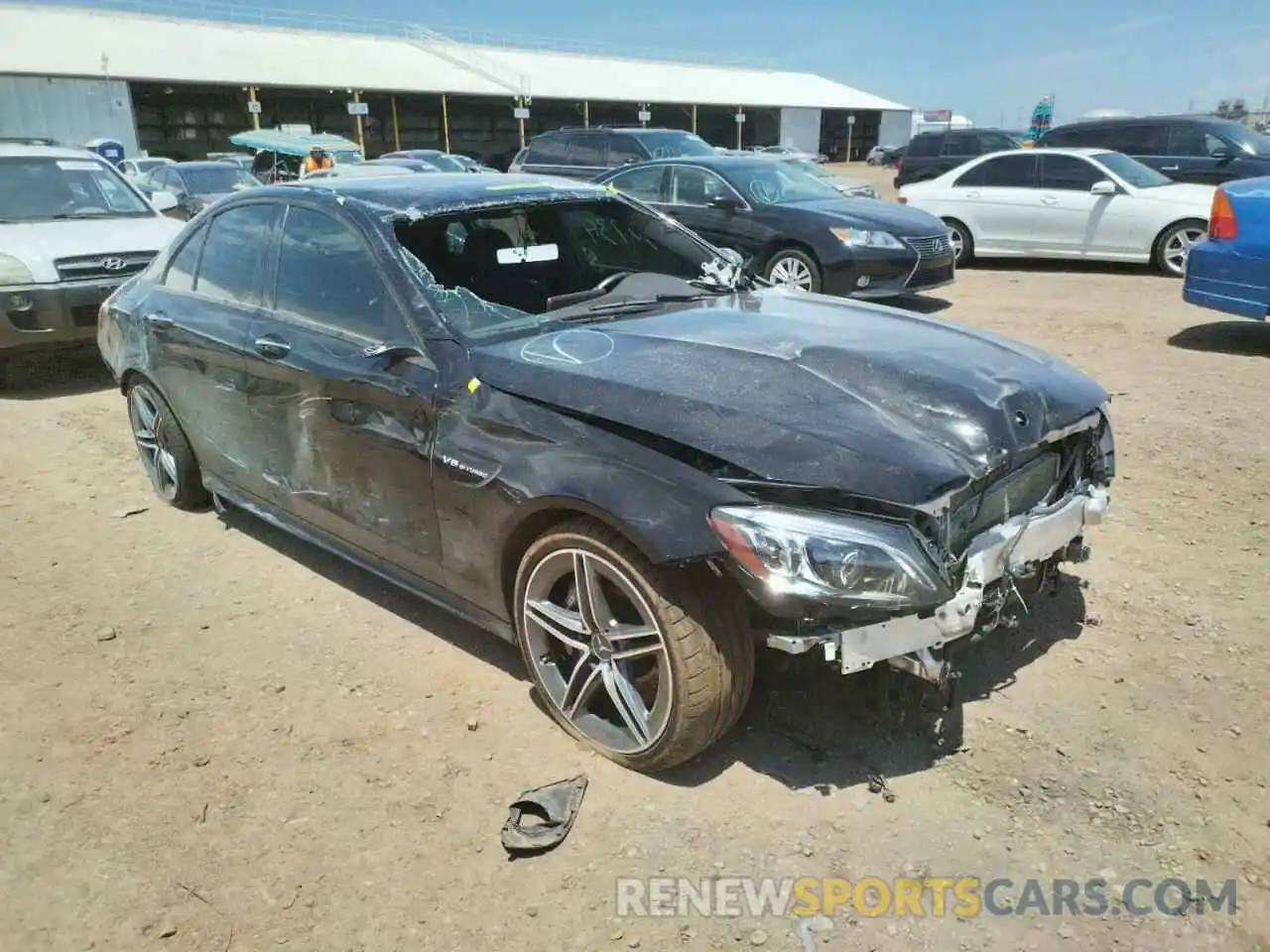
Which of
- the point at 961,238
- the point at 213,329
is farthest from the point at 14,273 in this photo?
the point at 961,238

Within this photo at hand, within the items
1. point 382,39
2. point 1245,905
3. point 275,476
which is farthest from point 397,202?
point 382,39

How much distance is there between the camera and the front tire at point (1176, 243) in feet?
35.6

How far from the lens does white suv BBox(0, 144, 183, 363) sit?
708cm

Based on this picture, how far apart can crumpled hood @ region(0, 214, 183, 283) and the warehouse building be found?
30498mm

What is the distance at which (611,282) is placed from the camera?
12.7ft

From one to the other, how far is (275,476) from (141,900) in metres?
1.79

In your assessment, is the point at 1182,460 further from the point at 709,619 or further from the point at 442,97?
the point at 442,97

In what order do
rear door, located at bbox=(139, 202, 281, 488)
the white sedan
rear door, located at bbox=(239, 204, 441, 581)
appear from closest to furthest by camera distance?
1. rear door, located at bbox=(239, 204, 441, 581)
2. rear door, located at bbox=(139, 202, 281, 488)
3. the white sedan

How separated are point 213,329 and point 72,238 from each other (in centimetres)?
459

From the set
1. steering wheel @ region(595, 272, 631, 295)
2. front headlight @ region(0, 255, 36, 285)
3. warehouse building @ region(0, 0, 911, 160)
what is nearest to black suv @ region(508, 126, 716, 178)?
front headlight @ region(0, 255, 36, 285)

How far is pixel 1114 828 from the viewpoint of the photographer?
2.57 meters

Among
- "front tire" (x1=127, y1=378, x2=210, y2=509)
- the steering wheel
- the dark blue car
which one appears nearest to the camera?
the steering wheel

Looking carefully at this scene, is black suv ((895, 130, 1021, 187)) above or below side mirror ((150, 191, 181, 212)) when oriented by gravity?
Result: above

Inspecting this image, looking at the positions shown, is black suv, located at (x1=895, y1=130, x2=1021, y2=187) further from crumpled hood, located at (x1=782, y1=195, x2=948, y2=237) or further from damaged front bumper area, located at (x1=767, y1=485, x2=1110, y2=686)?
damaged front bumper area, located at (x1=767, y1=485, x2=1110, y2=686)
